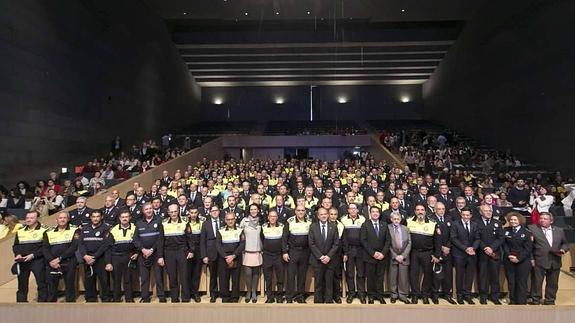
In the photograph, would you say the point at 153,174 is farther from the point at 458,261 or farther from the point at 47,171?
the point at 458,261

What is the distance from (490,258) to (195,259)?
4.31 meters

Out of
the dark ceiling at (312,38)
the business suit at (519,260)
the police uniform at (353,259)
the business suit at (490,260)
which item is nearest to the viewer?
the business suit at (519,260)

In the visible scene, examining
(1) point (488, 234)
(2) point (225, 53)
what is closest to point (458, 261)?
(1) point (488, 234)

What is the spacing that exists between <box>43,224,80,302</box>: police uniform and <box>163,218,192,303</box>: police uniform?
132 centimetres

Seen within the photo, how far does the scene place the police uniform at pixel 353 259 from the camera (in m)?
6.00

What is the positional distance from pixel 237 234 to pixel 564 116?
41.7 ft

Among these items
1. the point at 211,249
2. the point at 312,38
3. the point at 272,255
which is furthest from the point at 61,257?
the point at 312,38

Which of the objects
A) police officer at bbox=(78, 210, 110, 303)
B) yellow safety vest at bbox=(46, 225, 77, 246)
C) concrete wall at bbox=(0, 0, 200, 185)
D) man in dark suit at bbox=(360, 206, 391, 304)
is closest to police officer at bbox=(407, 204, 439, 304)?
man in dark suit at bbox=(360, 206, 391, 304)

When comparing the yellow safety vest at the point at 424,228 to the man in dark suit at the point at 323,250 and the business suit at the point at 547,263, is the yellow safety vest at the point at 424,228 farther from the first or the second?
the business suit at the point at 547,263

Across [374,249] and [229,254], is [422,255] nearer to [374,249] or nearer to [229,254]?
[374,249]

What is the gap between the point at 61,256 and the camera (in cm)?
585

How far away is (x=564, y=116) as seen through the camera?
1347 cm

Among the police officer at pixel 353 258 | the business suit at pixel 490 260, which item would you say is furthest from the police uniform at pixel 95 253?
the business suit at pixel 490 260

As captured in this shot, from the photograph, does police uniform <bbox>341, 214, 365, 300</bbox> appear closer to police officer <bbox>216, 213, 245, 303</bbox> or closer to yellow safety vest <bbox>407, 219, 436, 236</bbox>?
yellow safety vest <bbox>407, 219, 436, 236</bbox>
